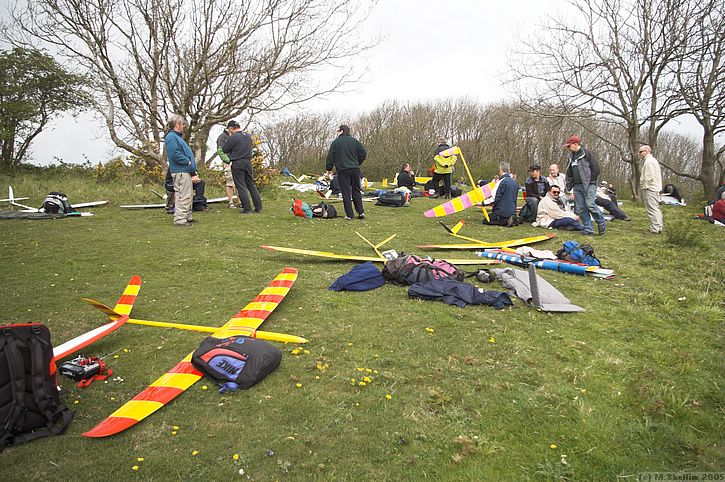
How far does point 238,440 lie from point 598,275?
4916 mm

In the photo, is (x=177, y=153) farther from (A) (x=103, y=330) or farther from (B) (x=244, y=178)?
(A) (x=103, y=330)

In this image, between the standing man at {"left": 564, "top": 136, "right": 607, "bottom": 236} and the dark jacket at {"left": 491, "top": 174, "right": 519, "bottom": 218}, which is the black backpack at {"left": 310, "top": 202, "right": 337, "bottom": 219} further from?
the standing man at {"left": 564, "top": 136, "right": 607, "bottom": 236}

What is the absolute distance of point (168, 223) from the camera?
28.0 feet

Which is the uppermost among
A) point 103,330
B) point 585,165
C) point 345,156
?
point 345,156

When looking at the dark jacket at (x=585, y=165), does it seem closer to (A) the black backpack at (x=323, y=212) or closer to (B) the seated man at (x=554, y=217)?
(B) the seated man at (x=554, y=217)

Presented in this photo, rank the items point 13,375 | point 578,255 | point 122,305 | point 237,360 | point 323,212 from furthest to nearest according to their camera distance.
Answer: point 323,212
point 578,255
point 122,305
point 237,360
point 13,375

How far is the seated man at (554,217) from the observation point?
9078 mm

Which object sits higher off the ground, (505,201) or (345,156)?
(345,156)

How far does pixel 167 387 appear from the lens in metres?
2.65

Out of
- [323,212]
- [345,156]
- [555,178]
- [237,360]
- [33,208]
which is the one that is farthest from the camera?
[555,178]

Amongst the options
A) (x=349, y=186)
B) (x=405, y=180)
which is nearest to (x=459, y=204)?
(x=349, y=186)

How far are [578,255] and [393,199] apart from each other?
22.6 feet

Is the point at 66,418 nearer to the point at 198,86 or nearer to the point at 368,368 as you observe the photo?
the point at 368,368

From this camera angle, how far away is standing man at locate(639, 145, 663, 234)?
8430 mm
